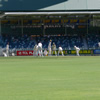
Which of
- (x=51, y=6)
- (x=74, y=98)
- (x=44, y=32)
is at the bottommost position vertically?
(x=74, y=98)

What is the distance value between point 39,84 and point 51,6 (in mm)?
42396

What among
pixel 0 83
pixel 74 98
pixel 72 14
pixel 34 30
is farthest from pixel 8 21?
pixel 74 98

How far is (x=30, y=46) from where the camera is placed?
5438cm

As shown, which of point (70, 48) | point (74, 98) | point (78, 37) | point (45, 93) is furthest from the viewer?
point (78, 37)

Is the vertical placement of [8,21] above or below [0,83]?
above

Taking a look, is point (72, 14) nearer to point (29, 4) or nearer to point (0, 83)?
point (29, 4)

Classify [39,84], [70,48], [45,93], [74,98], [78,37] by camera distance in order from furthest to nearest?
[78,37]
[70,48]
[39,84]
[45,93]
[74,98]

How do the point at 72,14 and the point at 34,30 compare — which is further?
the point at 34,30

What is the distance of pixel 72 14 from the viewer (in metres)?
52.4

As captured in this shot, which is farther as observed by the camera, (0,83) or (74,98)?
(0,83)

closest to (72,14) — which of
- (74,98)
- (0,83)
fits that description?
(0,83)

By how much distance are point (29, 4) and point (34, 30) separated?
4.03 metres

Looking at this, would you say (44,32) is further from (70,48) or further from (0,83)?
(0,83)

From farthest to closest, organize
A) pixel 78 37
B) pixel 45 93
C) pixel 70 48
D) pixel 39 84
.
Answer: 1. pixel 78 37
2. pixel 70 48
3. pixel 39 84
4. pixel 45 93
